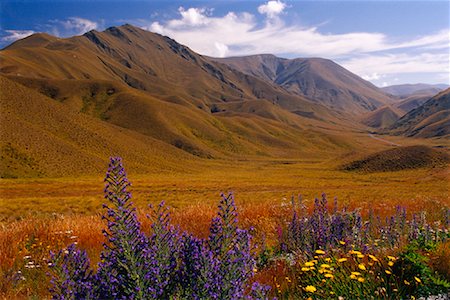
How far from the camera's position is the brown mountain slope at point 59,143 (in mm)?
68812

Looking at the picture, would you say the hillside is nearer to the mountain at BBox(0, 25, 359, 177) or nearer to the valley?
the valley

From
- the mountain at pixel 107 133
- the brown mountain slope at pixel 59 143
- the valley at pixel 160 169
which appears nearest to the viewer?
the valley at pixel 160 169

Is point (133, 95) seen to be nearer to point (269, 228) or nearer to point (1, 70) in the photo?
point (1, 70)

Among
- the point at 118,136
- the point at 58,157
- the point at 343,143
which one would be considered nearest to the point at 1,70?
the point at 118,136

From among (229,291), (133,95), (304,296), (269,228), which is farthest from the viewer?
(133,95)

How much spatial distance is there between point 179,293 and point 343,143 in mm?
190799

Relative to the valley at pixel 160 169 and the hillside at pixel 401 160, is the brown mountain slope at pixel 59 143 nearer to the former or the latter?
the valley at pixel 160 169

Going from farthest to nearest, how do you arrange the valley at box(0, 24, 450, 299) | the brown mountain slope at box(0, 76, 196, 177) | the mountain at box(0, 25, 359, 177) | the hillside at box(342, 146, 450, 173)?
the mountain at box(0, 25, 359, 177) < the hillside at box(342, 146, 450, 173) < the brown mountain slope at box(0, 76, 196, 177) < the valley at box(0, 24, 450, 299)

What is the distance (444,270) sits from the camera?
5.29 m

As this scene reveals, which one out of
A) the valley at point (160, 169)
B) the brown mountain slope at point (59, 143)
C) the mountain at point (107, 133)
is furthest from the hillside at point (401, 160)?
the brown mountain slope at point (59, 143)

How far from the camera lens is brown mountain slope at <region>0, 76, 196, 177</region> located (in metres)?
68.8

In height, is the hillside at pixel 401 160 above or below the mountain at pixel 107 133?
below

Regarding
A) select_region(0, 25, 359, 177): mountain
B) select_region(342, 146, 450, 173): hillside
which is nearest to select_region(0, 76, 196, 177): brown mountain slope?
select_region(0, 25, 359, 177): mountain

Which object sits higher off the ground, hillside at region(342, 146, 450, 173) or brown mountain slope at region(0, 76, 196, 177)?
brown mountain slope at region(0, 76, 196, 177)
